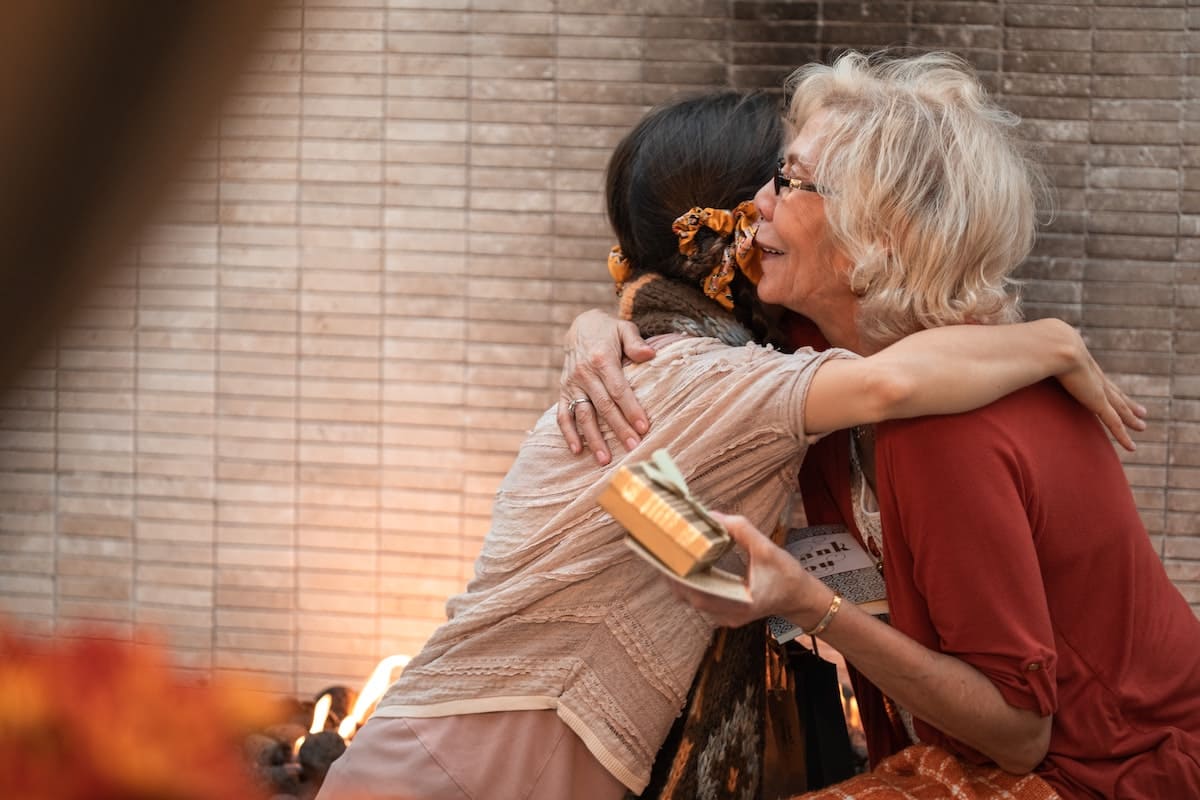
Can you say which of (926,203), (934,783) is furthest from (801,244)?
(934,783)

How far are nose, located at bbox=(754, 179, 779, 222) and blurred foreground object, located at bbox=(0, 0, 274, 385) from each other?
1.69m

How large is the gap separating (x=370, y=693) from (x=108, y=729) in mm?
2984

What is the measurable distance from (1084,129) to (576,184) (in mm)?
1297

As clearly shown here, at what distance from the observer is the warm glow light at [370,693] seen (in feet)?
10.4

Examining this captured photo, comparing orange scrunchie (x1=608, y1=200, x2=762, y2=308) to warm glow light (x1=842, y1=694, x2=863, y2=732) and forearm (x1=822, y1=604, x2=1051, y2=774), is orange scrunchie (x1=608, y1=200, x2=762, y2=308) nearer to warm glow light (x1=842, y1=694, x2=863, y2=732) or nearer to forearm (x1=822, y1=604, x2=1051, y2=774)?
forearm (x1=822, y1=604, x2=1051, y2=774)

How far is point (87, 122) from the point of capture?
0.86ft

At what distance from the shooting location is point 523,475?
1.92 metres

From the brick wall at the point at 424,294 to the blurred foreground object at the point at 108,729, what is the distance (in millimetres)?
2776

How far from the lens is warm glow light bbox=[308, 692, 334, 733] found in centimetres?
316

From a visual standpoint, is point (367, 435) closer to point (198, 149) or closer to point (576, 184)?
point (576, 184)

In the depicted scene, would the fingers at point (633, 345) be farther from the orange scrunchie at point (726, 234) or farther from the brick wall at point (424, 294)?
the brick wall at point (424, 294)

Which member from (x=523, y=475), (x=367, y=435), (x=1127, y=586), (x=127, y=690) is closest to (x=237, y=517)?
(x=367, y=435)

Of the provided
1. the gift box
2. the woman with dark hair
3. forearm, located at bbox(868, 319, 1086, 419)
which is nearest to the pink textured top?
the woman with dark hair

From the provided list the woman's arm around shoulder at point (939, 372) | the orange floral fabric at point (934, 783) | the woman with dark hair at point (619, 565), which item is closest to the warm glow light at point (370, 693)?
the woman with dark hair at point (619, 565)
